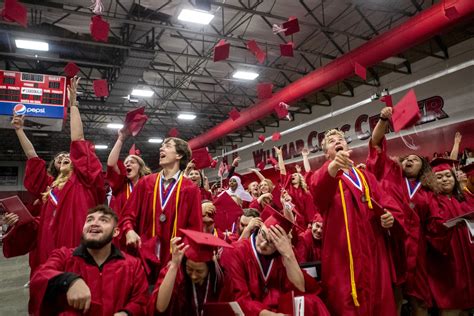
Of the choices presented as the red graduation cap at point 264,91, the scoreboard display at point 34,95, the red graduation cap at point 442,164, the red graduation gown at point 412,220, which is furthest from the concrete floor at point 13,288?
the red graduation cap at point 264,91

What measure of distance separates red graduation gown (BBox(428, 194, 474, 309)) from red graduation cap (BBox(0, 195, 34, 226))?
338cm

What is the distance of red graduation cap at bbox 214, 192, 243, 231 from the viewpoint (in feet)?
12.9

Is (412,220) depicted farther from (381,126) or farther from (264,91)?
(264,91)

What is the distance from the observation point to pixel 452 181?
3.18 meters

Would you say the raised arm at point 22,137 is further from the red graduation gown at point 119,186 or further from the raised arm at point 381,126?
the raised arm at point 381,126

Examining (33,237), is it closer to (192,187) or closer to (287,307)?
(192,187)

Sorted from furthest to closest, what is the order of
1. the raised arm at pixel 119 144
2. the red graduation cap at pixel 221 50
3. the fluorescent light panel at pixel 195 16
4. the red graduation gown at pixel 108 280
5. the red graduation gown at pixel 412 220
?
the fluorescent light panel at pixel 195 16 < the red graduation cap at pixel 221 50 < the raised arm at pixel 119 144 < the red graduation gown at pixel 412 220 < the red graduation gown at pixel 108 280

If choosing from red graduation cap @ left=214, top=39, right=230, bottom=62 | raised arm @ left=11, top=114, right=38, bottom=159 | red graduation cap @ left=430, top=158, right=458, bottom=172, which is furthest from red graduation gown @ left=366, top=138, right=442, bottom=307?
red graduation cap @ left=214, top=39, right=230, bottom=62

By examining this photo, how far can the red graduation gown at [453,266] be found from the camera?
289 cm

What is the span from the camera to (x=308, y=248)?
127 inches

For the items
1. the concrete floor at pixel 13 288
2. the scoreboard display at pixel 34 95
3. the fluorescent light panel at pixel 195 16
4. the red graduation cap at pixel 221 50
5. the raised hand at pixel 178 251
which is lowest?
the concrete floor at pixel 13 288

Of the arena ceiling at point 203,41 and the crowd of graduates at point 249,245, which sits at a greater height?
the arena ceiling at point 203,41

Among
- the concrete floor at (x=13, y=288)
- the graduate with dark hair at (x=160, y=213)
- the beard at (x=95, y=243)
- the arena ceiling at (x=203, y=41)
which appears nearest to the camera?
the beard at (x=95, y=243)

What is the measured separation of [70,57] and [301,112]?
323 inches
